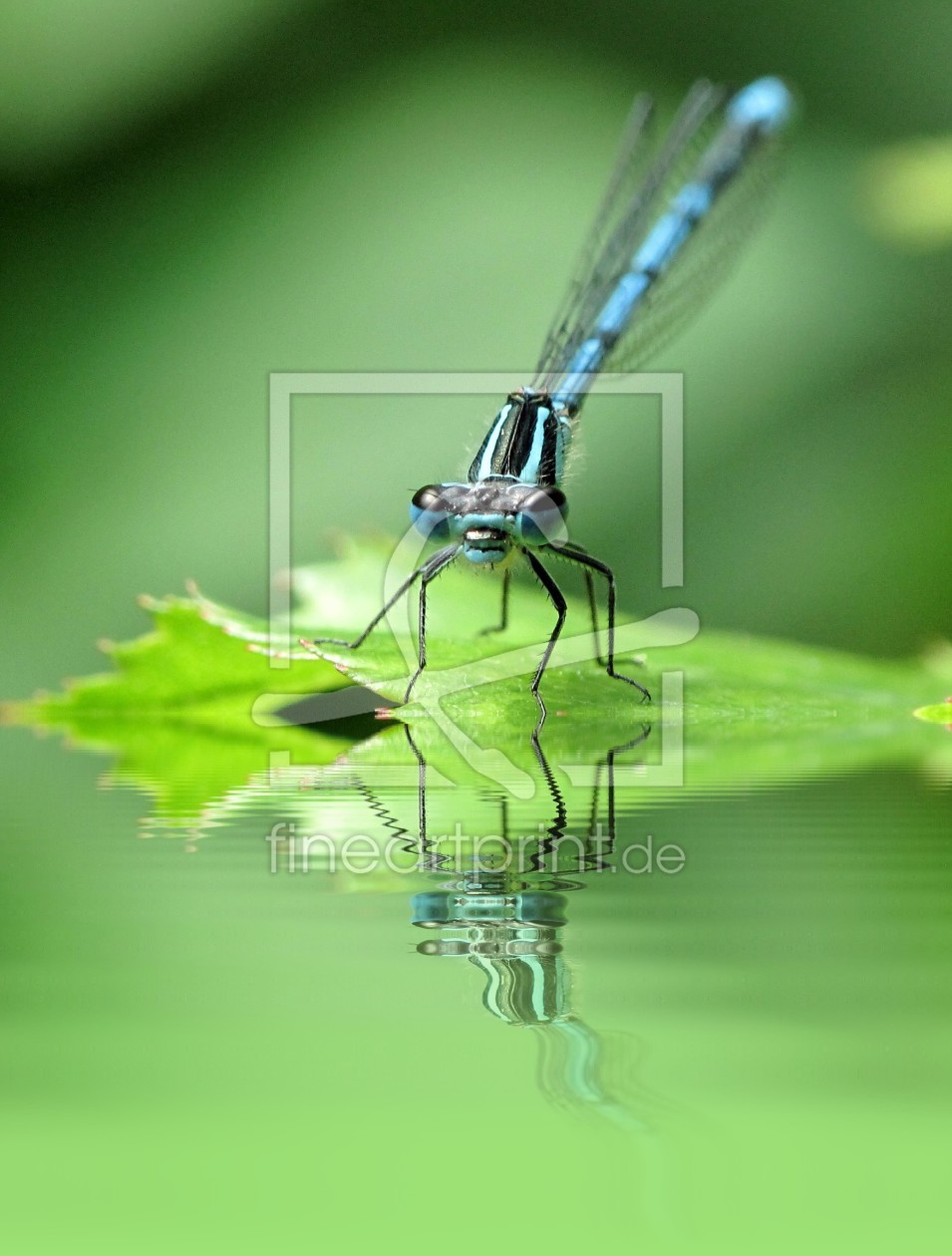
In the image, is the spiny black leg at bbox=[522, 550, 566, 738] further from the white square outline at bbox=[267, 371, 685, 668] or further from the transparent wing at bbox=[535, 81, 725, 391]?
the white square outline at bbox=[267, 371, 685, 668]

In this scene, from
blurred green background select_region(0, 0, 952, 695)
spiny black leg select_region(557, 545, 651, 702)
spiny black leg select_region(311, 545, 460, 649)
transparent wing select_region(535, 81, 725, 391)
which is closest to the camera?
spiny black leg select_region(311, 545, 460, 649)

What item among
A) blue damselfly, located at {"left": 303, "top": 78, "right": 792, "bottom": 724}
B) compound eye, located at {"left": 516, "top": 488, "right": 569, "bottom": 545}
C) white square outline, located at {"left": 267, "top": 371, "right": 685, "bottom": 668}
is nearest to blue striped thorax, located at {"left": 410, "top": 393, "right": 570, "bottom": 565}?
compound eye, located at {"left": 516, "top": 488, "right": 569, "bottom": 545}

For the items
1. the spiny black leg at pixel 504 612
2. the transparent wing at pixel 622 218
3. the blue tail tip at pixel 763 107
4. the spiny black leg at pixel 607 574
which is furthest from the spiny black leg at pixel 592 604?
the blue tail tip at pixel 763 107

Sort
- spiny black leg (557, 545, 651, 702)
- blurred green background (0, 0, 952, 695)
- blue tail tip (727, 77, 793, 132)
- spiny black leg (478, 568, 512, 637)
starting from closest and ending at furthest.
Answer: spiny black leg (557, 545, 651, 702)
spiny black leg (478, 568, 512, 637)
blue tail tip (727, 77, 793, 132)
blurred green background (0, 0, 952, 695)

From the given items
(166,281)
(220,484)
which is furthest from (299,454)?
(166,281)

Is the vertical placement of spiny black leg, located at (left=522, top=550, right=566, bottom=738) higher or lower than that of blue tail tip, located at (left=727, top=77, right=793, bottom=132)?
lower

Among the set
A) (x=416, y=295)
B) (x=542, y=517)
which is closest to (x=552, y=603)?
(x=542, y=517)

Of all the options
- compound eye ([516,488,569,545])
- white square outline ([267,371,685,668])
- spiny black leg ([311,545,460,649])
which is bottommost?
spiny black leg ([311,545,460,649])

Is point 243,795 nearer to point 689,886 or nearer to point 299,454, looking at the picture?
point 689,886
